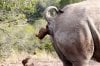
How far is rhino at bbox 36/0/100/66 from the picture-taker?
552 cm

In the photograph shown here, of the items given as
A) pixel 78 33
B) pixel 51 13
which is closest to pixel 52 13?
pixel 51 13

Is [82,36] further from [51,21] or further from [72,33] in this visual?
[51,21]

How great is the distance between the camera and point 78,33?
550 centimetres

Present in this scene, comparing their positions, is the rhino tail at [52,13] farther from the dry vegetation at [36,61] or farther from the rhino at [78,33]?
the dry vegetation at [36,61]

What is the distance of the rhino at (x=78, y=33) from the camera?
552 centimetres

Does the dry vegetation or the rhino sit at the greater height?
the rhino

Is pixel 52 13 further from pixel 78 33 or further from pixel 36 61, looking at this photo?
pixel 36 61

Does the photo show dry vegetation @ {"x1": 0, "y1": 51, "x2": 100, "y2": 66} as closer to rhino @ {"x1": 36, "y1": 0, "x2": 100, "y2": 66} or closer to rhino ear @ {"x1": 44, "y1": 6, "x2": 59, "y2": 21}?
rhino ear @ {"x1": 44, "y1": 6, "x2": 59, "y2": 21}

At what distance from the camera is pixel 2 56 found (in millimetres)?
13555

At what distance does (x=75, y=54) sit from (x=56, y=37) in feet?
1.37

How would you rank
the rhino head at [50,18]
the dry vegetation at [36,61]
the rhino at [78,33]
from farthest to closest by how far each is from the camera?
the dry vegetation at [36,61]
the rhino head at [50,18]
the rhino at [78,33]

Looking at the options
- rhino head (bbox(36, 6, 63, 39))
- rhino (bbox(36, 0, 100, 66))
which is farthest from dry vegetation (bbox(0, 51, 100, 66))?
rhino (bbox(36, 0, 100, 66))

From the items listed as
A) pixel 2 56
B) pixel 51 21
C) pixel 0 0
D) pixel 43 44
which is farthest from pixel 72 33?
pixel 43 44

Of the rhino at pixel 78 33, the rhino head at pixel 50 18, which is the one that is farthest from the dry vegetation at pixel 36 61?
the rhino at pixel 78 33
